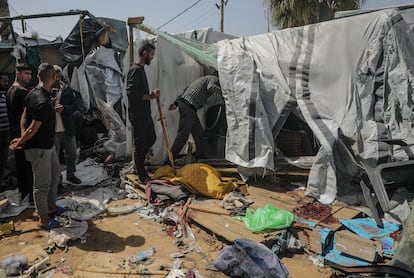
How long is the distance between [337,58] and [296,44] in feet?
2.14

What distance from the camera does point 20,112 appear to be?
3.89 meters

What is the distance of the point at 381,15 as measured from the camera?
11.9ft

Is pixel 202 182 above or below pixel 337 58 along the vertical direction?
below

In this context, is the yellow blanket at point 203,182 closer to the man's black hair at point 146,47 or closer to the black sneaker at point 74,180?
the black sneaker at point 74,180

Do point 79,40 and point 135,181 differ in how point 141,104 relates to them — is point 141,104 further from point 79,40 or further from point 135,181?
point 79,40

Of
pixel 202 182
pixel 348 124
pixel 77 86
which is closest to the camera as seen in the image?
pixel 348 124

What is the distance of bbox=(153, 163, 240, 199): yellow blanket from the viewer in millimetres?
3975

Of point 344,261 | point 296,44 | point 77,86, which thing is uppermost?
point 296,44

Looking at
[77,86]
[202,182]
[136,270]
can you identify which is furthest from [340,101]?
[77,86]

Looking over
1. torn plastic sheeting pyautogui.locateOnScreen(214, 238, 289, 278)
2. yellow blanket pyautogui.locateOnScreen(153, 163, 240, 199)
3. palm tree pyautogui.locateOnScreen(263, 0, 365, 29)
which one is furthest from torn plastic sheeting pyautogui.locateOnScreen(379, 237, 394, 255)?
palm tree pyautogui.locateOnScreen(263, 0, 365, 29)

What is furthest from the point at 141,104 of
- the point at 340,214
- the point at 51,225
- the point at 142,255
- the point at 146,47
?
the point at 340,214

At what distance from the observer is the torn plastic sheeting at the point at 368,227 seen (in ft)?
9.75

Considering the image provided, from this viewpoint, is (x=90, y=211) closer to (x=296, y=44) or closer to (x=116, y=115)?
(x=116, y=115)

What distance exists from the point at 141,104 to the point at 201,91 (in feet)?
3.35
